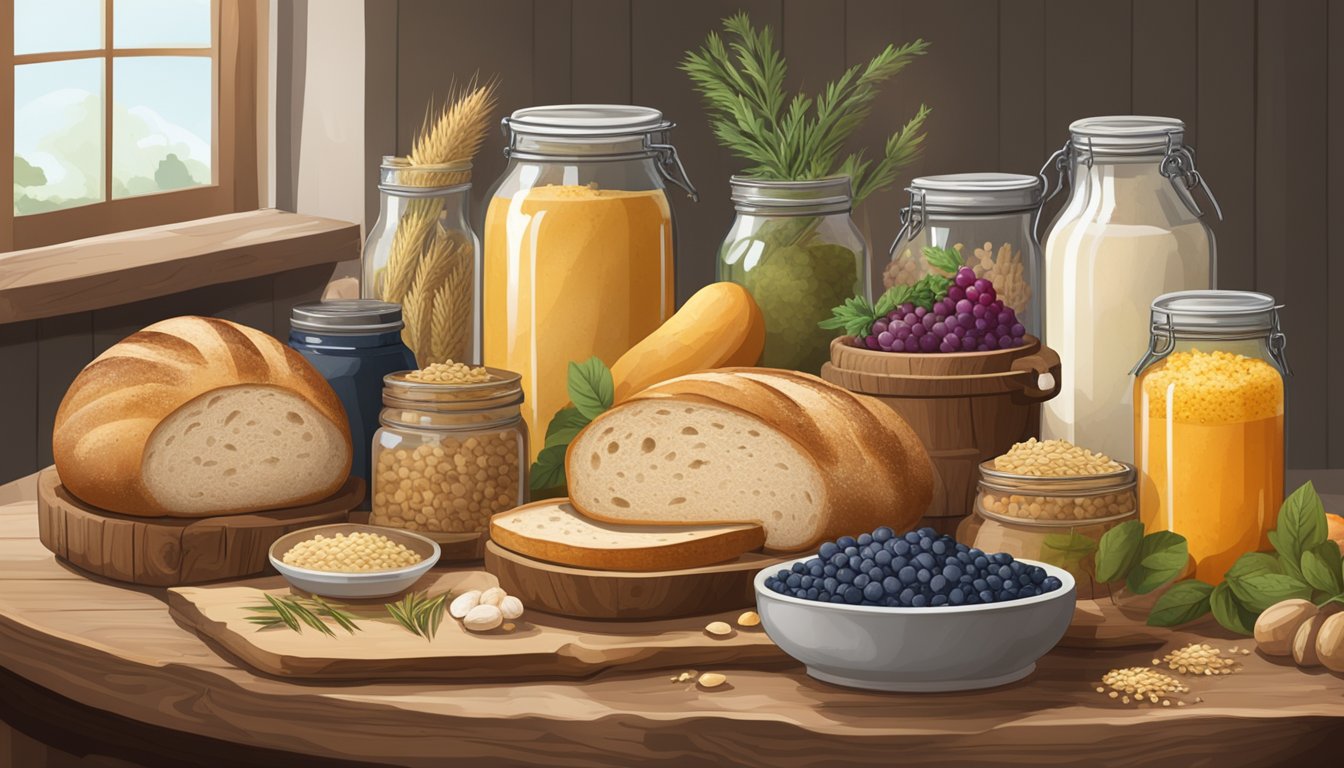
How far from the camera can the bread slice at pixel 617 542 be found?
1404 mm

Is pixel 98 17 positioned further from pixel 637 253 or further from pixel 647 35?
pixel 637 253

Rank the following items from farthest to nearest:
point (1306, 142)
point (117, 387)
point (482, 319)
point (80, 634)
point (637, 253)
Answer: point (1306, 142) < point (482, 319) < point (637, 253) < point (117, 387) < point (80, 634)

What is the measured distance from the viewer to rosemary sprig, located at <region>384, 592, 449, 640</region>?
4.49 feet

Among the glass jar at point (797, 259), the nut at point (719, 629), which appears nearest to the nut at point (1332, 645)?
the nut at point (719, 629)

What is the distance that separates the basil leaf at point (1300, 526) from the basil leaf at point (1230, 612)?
55mm

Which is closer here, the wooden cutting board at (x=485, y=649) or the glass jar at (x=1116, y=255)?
the wooden cutting board at (x=485, y=649)

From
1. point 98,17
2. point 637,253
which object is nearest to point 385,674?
point 637,253

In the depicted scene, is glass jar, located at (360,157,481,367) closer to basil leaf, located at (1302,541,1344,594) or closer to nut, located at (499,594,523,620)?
nut, located at (499,594,523,620)

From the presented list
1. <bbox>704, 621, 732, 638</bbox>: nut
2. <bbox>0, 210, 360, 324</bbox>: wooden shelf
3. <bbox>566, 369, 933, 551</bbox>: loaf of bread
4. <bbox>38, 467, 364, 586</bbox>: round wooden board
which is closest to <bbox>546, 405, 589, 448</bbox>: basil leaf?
<bbox>566, 369, 933, 551</bbox>: loaf of bread

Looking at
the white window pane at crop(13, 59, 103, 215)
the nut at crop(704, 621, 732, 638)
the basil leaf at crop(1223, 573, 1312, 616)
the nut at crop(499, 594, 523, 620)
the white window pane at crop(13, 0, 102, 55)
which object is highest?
the white window pane at crop(13, 0, 102, 55)

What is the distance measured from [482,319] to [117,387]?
441 mm

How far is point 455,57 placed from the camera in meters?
2.90

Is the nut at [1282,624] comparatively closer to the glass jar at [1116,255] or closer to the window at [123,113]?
the glass jar at [1116,255]

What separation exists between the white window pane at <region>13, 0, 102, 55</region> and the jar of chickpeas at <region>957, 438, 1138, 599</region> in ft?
6.40
